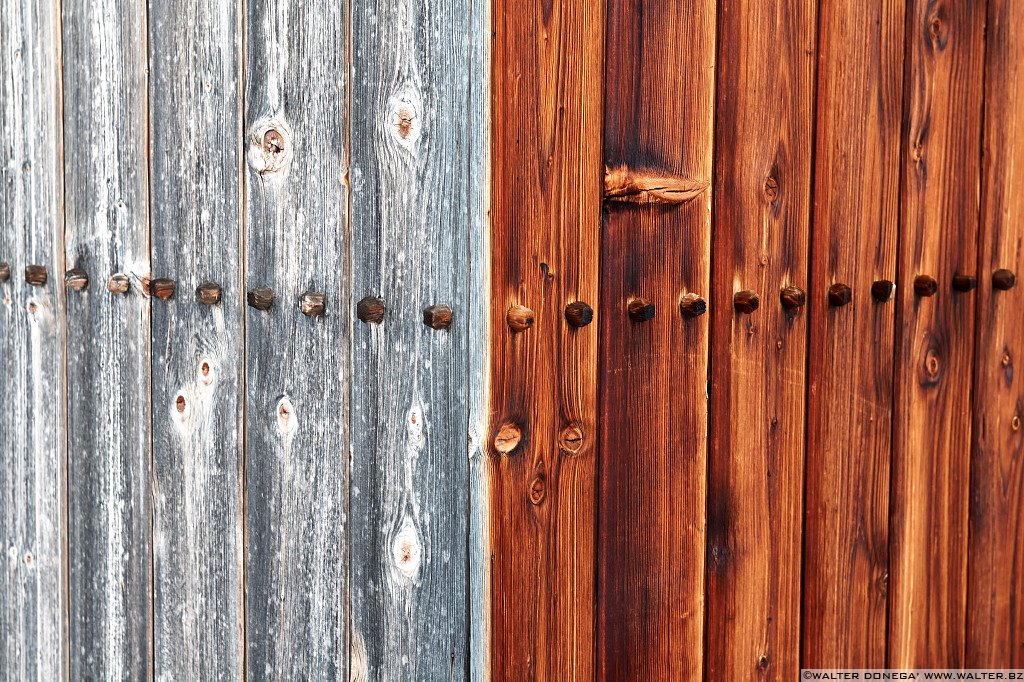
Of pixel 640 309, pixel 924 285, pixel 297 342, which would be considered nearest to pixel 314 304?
pixel 297 342

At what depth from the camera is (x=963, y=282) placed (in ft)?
4.67

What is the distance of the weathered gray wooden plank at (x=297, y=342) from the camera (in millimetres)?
1178

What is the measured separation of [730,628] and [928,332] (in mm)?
547

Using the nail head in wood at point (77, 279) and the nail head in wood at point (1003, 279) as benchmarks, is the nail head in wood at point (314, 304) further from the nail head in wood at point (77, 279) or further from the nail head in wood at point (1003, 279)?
the nail head in wood at point (1003, 279)

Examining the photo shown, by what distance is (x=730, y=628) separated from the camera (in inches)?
49.9

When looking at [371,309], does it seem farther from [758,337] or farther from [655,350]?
[758,337]

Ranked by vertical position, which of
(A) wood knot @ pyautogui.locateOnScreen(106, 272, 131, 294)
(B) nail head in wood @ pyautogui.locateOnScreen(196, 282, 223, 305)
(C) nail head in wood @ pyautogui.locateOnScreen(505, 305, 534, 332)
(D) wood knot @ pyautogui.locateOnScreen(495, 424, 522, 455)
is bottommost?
(D) wood knot @ pyautogui.locateOnScreen(495, 424, 522, 455)

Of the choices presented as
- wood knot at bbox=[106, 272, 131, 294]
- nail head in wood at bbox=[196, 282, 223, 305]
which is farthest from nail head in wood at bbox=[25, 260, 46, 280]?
nail head in wood at bbox=[196, 282, 223, 305]

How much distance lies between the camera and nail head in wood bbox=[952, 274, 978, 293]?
56.1 inches

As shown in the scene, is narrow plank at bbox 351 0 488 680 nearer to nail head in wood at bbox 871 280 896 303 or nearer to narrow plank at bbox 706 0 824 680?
narrow plank at bbox 706 0 824 680

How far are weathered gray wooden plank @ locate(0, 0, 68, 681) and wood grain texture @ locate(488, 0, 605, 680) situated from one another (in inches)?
31.7

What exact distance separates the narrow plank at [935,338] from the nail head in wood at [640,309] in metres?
0.47

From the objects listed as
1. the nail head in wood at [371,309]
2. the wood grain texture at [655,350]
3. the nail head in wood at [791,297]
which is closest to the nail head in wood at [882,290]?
the nail head in wood at [791,297]

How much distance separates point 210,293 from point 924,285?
1.04 m
